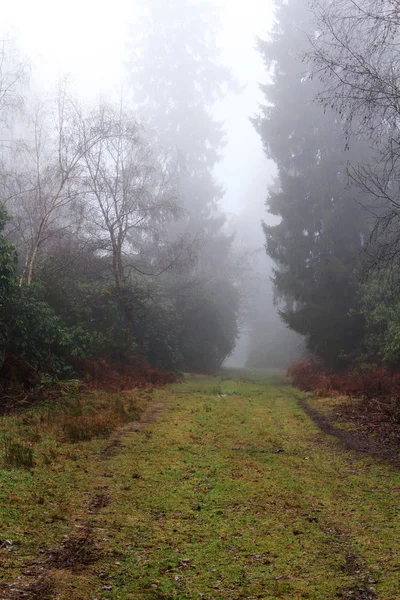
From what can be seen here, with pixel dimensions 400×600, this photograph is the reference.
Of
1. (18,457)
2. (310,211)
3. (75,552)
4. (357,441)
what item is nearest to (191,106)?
(310,211)

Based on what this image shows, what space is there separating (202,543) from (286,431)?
5.47 meters

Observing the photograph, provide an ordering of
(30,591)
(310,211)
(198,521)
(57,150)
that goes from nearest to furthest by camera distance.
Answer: (30,591)
(198,521)
(57,150)
(310,211)

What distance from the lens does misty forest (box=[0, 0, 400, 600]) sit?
3.68 metres

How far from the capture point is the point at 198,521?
4398mm

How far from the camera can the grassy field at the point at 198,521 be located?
3186 mm

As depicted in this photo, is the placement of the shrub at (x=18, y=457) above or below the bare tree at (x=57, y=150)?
below

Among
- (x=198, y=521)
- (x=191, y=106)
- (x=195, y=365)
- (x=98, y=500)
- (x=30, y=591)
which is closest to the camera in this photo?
(x=30, y=591)

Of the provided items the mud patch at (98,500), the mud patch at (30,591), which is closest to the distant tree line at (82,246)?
the mud patch at (98,500)

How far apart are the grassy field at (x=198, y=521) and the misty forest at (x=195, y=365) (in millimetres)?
25

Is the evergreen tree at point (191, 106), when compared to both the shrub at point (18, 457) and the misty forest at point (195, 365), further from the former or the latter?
the shrub at point (18, 457)

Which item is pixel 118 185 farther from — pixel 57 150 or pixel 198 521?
pixel 198 521

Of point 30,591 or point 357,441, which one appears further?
point 357,441

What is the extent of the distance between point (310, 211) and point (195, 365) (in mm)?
11842

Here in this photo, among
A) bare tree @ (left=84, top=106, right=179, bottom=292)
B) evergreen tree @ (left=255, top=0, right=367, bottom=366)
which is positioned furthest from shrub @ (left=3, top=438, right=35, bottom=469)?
evergreen tree @ (left=255, top=0, right=367, bottom=366)
